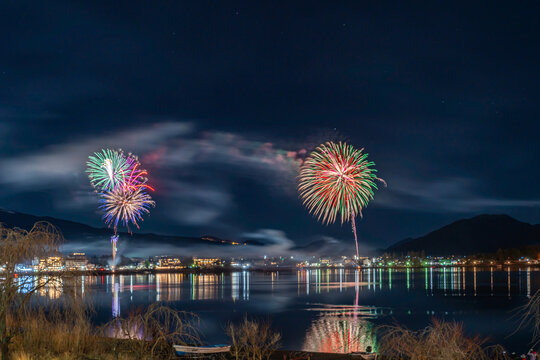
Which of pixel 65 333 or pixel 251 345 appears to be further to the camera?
pixel 251 345

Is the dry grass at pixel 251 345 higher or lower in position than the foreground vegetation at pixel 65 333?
lower

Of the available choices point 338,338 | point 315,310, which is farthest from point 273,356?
point 315,310

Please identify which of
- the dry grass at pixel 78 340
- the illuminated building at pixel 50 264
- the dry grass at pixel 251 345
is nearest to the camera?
the illuminated building at pixel 50 264

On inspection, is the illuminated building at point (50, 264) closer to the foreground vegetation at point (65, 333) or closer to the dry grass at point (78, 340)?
the foreground vegetation at point (65, 333)

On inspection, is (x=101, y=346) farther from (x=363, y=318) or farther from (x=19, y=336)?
(x=363, y=318)

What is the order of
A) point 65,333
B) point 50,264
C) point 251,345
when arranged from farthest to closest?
point 251,345
point 65,333
point 50,264

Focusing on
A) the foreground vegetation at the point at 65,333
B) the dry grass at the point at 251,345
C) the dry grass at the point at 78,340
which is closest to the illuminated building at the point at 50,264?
the foreground vegetation at the point at 65,333

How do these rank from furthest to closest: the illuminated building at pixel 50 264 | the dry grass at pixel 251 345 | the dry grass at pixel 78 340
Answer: the dry grass at pixel 251 345
the dry grass at pixel 78 340
the illuminated building at pixel 50 264

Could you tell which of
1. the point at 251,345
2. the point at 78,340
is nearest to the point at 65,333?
the point at 78,340

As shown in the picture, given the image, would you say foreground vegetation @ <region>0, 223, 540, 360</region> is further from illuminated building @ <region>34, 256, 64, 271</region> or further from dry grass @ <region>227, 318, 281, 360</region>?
illuminated building @ <region>34, 256, 64, 271</region>

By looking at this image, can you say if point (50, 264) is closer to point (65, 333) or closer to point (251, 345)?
point (65, 333)

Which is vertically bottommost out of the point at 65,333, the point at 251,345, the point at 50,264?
the point at 251,345

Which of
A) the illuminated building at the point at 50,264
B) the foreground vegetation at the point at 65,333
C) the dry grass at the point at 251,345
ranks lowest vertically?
the dry grass at the point at 251,345

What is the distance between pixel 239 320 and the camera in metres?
52.1
